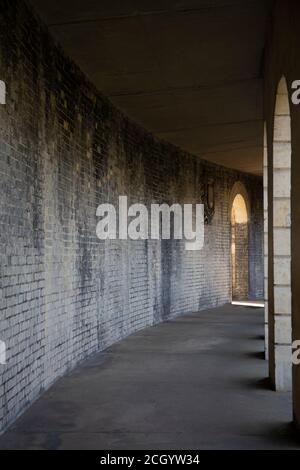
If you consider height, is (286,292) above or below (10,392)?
above

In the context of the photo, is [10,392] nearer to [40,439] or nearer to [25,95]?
[40,439]

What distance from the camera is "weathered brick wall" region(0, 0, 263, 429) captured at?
16.2 feet

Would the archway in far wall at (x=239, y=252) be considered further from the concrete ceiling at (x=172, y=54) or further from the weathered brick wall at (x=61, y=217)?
the concrete ceiling at (x=172, y=54)

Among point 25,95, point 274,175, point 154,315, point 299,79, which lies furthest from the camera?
point 154,315

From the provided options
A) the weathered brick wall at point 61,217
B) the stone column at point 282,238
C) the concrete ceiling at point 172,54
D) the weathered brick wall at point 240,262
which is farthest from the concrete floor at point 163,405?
the weathered brick wall at point 240,262

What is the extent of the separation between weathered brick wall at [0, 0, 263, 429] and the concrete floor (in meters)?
0.28

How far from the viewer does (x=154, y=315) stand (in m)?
11.1

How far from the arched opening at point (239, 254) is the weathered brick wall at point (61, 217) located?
561 cm

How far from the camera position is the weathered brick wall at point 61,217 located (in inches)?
195

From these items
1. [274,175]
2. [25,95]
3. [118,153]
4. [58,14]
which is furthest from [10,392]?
[118,153]

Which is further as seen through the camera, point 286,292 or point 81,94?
point 81,94

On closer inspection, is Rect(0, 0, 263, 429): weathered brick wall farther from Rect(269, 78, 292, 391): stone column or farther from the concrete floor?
Rect(269, 78, 292, 391): stone column

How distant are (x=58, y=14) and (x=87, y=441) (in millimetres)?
3706

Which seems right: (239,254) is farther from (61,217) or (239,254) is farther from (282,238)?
(282,238)
